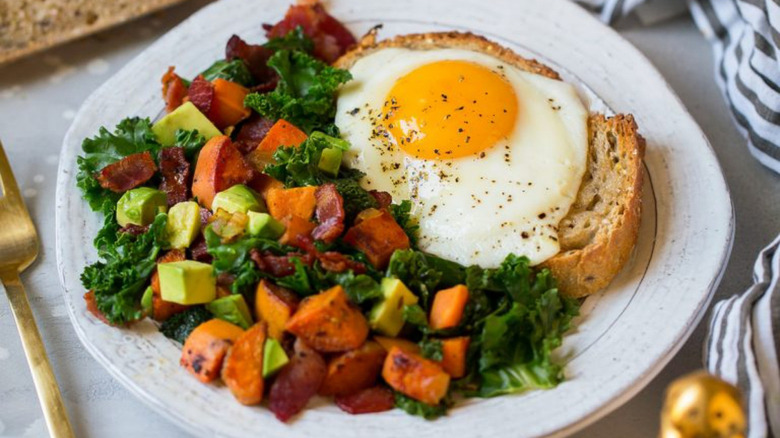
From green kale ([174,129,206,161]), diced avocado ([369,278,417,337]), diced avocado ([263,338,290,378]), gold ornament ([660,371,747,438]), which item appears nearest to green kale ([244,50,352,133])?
green kale ([174,129,206,161])

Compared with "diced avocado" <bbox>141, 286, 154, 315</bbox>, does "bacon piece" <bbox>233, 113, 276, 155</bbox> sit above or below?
above

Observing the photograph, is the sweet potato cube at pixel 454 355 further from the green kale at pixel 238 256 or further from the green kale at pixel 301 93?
the green kale at pixel 301 93

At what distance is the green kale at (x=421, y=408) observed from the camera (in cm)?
367

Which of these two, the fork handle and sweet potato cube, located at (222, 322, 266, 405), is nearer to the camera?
sweet potato cube, located at (222, 322, 266, 405)

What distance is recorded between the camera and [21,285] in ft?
15.0

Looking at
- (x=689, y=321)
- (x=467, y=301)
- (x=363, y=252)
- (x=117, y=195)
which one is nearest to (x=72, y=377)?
(x=117, y=195)

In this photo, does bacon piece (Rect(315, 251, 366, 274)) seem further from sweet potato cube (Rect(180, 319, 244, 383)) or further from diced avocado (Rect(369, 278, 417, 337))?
sweet potato cube (Rect(180, 319, 244, 383))

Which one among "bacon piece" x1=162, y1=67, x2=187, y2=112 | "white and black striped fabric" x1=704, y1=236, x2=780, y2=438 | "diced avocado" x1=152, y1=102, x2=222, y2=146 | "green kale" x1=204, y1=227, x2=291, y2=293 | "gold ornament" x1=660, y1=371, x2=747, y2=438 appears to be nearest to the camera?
"gold ornament" x1=660, y1=371, x2=747, y2=438

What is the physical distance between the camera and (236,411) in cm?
371

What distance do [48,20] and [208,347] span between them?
11.1 ft

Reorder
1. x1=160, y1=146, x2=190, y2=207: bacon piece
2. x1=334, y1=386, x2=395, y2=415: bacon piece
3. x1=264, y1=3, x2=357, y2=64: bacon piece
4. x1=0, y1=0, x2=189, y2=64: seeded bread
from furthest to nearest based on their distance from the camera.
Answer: x1=0, y1=0, x2=189, y2=64: seeded bread, x1=264, y1=3, x2=357, y2=64: bacon piece, x1=160, y1=146, x2=190, y2=207: bacon piece, x1=334, y1=386, x2=395, y2=415: bacon piece

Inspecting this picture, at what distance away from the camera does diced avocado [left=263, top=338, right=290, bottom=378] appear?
3.65 m

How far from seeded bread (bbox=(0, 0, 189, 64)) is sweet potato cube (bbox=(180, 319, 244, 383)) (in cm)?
310

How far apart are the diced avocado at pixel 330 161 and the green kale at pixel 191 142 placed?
2.38 ft
